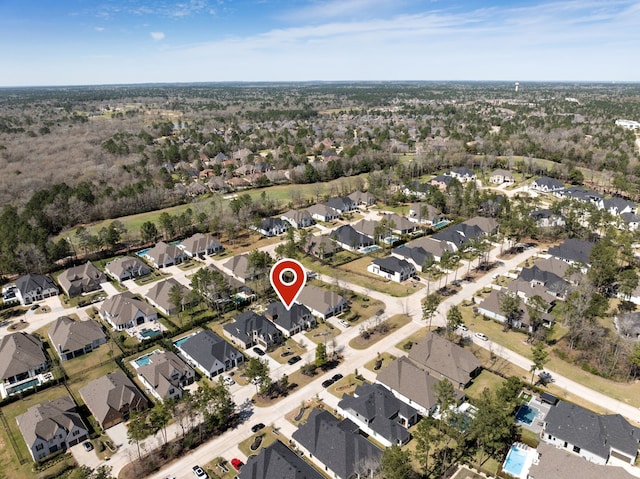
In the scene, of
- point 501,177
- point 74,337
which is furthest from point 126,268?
point 501,177

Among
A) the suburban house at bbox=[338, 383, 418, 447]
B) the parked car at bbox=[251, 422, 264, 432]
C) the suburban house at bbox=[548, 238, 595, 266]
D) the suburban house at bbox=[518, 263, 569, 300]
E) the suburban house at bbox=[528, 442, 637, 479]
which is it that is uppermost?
the suburban house at bbox=[548, 238, 595, 266]

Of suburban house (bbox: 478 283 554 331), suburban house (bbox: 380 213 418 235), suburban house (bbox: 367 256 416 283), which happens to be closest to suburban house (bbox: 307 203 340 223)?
suburban house (bbox: 380 213 418 235)

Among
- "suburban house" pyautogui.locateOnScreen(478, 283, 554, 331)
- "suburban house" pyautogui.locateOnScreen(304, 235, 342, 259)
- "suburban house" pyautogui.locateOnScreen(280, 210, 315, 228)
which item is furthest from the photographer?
"suburban house" pyautogui.locateOnScreen(280, 210, 315, 228)

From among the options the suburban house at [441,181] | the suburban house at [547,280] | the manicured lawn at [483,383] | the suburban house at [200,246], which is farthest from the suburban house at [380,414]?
the suburban house at [441,181]

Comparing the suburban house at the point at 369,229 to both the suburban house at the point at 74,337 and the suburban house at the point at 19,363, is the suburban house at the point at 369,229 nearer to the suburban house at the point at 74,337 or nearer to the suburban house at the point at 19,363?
the suburban house at the point at 74,337

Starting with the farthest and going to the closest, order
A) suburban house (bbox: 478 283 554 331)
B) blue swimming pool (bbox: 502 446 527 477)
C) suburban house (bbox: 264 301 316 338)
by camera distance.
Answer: suburban house (bbox: 478 283 554 331), suburban house (bbox: 264 301 316 338), blue swimming pool (bbox: 502 446 527 477)

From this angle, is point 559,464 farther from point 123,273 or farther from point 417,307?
point 123,273

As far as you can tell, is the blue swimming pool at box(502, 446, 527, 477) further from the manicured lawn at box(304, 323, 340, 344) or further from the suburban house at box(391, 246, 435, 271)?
the suburban house at box(391, 246, 435, 271)
